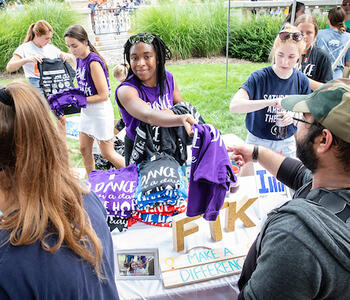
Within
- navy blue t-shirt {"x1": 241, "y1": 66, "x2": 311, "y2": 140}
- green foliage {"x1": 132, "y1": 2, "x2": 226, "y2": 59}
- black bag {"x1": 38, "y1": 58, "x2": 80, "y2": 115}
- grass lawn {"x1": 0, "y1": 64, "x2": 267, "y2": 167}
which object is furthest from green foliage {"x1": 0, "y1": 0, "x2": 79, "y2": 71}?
navy blue t-shirt {"x1": 241, "y1": 66, "x2": 311, "y2": 140}

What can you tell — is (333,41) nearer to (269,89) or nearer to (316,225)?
(269,89)

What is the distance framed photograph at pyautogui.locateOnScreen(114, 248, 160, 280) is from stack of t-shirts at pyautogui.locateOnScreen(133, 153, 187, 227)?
290 millimetres

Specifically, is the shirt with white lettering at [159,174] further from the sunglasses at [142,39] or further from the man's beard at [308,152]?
the man's beard at [308,152]

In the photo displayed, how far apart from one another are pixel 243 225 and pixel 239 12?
1072 centimetres

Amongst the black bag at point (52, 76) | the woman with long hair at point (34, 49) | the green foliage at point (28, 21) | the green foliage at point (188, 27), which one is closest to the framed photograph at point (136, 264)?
the black bag at point (52, 76)

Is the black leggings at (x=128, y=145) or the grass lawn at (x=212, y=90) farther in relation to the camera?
the grass lawn at (x=212, y=90)

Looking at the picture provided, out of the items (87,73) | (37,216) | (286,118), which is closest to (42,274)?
(37,216)

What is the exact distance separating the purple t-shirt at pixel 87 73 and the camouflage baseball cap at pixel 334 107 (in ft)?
7.70

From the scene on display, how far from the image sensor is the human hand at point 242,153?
1.71 metres

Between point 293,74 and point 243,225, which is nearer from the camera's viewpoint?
point 243,225

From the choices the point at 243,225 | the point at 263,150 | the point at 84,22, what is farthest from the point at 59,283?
the point at 84,22

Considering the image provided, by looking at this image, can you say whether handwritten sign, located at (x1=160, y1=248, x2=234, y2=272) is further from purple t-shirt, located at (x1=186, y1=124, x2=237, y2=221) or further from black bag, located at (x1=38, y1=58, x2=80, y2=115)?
black bag, located at (x1=38, y1=58, x2=80, y2=115)

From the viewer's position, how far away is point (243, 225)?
203 centimetres

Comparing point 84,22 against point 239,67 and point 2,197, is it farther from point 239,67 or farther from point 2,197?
point 2,197
